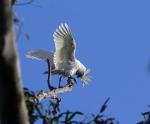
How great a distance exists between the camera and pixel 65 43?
10.4 metres

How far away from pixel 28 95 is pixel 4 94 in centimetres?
163

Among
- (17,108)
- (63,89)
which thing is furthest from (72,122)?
(63,89)

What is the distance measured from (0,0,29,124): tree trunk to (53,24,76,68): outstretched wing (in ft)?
29.0

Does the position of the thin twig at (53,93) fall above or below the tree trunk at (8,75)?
above

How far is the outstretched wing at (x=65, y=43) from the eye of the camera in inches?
404

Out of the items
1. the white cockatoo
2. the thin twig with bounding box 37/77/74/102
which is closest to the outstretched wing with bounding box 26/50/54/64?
the white cockatoo

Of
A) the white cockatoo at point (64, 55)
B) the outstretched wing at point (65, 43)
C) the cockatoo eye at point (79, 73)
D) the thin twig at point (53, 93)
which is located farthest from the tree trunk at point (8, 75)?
the outstretched wing at point (65, 43)

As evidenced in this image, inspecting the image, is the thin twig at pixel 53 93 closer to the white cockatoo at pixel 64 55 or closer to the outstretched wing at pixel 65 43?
the white cockatoo at pixel 64 55

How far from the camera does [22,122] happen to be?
135 cm

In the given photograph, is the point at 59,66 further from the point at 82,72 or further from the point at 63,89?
the point at 63,89

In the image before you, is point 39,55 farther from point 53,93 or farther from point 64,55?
point 53,93

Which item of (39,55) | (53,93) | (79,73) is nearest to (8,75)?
(53,93)

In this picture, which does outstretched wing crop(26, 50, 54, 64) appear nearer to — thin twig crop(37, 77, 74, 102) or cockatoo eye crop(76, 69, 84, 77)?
cockatoo eye crop(76, 69, 84, 77)

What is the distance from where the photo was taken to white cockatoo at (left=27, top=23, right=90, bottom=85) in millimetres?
9482
